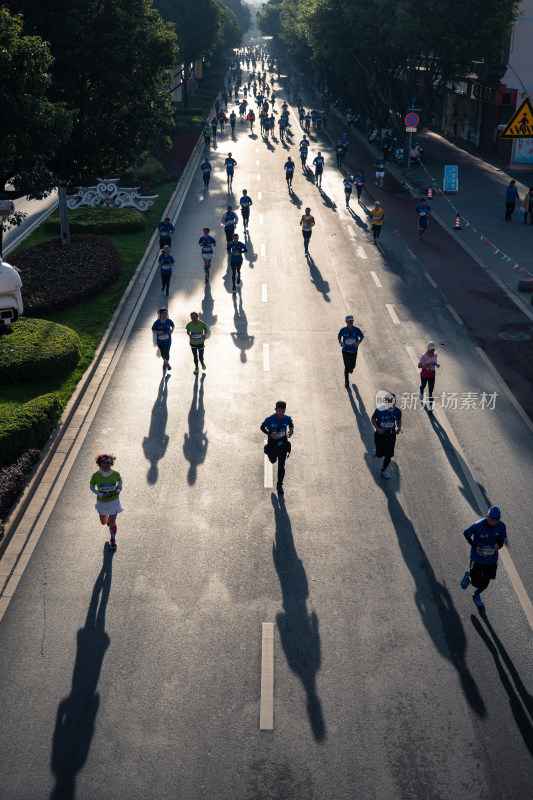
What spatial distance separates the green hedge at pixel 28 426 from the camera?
13.4 metres

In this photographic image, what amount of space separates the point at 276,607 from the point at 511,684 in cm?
325

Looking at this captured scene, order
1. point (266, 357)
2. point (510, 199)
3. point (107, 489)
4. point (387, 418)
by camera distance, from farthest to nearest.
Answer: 1. point (510, 199)
2. point (266, 357)
3. point (387, 418)
4. point (107, 489)

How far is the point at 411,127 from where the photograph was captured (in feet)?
140

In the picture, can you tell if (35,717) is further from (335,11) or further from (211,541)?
(335,11)

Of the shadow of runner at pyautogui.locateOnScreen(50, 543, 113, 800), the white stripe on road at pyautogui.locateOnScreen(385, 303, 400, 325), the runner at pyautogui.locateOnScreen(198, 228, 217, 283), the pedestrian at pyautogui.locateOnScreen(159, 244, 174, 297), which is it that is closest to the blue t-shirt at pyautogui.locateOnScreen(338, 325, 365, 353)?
the white stripe on road at pyautogui.locateOnScreen(385, 303, 400, 325)

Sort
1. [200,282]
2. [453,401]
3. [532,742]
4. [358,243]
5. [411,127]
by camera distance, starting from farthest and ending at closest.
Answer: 1. [411,127]
2. [358,243]
3. [200,282]
4. [453,401]
5. [532,742]

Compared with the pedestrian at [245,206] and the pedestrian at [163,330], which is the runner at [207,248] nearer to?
the pedestrian at [245,206]

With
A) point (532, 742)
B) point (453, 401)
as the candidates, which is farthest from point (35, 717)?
point (453, 401)

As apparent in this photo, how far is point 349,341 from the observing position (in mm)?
16938

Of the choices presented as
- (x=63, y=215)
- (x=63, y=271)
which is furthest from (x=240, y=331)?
(x=63, y=215)

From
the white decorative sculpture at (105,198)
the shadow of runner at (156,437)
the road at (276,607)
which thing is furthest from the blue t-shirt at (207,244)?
the white decorative sculpture at (105,198)

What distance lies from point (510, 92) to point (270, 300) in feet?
100.0

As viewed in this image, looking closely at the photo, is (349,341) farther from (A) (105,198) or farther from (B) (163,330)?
(A) (105,198)

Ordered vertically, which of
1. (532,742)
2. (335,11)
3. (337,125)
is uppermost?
(335,11)
